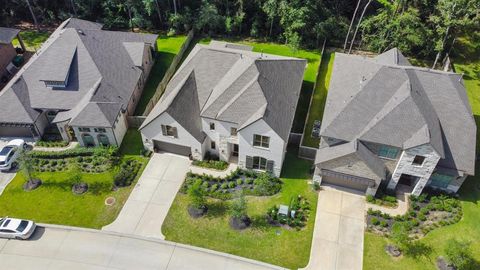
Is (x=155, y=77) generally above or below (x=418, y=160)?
below

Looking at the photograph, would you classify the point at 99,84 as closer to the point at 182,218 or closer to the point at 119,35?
the point at 119,35

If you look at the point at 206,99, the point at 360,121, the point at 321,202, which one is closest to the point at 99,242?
the point at 206,99

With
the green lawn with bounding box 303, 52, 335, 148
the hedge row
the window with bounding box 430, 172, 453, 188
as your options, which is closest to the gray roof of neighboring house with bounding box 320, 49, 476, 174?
the window with bounding box 430, 172, 453, 188

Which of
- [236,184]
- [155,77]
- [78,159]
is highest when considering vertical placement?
[155,77]

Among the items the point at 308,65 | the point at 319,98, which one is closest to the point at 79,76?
the point at 319,98

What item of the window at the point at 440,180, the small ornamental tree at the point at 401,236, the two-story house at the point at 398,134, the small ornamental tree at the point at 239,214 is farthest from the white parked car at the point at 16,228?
the window at the point at 440,180

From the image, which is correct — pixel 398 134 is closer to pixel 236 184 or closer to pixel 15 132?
pixel 236 184

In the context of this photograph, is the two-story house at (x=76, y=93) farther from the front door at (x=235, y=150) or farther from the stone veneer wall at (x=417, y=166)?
the stone veneer wall at (x=417, y=166)
